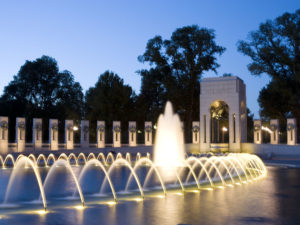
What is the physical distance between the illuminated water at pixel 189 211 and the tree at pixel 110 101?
38.4 metres

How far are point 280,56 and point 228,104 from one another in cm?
975

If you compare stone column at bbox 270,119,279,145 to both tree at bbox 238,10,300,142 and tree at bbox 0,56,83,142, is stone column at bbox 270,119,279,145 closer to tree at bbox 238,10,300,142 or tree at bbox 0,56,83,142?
tree at bbox 238,10,300,142

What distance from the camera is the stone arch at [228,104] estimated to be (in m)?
37.7

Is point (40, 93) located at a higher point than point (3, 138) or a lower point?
higher

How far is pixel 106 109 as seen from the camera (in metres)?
50.5

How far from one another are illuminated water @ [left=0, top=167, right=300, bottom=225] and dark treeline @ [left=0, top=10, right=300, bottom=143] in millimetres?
33293

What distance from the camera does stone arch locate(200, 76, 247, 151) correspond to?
37656mm

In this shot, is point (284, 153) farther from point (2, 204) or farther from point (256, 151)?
point (2, 204)

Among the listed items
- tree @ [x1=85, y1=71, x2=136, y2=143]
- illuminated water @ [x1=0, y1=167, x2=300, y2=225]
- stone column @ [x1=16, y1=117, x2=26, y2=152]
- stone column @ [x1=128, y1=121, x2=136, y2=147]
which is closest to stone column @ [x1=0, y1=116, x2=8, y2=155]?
stone column @ [x1=16, y1=117, x2=26, y2=152]

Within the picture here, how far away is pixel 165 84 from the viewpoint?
160 ft

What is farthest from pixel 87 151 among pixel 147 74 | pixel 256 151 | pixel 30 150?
pixel 147 74

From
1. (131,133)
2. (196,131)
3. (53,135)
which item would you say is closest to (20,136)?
(53,135)

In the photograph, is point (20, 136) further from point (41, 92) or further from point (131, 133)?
point (41, 92)

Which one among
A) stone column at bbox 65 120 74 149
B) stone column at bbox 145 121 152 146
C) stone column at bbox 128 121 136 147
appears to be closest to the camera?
stone column at bbox 65 120 74 149
